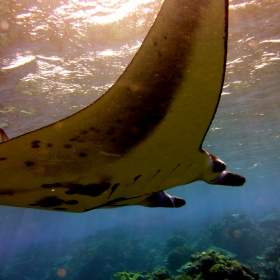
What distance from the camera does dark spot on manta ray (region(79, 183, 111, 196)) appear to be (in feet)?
8.06

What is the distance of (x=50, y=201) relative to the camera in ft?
8.63

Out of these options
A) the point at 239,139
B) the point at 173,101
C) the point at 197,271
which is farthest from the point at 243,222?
the point at 173,101

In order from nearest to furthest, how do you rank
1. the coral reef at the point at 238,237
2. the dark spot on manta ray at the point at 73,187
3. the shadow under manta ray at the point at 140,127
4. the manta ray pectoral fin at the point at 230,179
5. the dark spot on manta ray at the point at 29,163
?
the shadow under manta ray at the point at 140,127, the dark spot on manta ray at the point at 29,163, the dark spot on manta ray at the point at 73,187, the manta ray pectoral fin at the point at 230,179, the coral reef at the point at 238,237

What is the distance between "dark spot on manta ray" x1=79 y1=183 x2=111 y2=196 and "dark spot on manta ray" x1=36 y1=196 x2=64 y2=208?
1.17 feet

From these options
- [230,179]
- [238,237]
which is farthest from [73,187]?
[238,237]

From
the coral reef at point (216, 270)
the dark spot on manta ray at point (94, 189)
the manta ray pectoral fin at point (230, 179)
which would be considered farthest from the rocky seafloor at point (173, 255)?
the dark spot on manta ray at point (94, 189)

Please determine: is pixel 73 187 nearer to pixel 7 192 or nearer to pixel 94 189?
pixel 94 189

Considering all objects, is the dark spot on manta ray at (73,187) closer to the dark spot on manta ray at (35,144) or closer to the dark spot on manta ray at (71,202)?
the dark spot on manta ray at (71,202)

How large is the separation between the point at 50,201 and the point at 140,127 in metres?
1.59

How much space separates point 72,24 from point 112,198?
7723 mm

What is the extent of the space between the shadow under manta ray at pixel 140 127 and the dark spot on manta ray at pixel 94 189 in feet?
0.04

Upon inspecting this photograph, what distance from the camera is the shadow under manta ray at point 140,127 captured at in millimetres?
1449

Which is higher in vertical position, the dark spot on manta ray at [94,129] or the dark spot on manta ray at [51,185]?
the dark spot on manta ray at [94,129]

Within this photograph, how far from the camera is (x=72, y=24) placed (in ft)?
26.9
